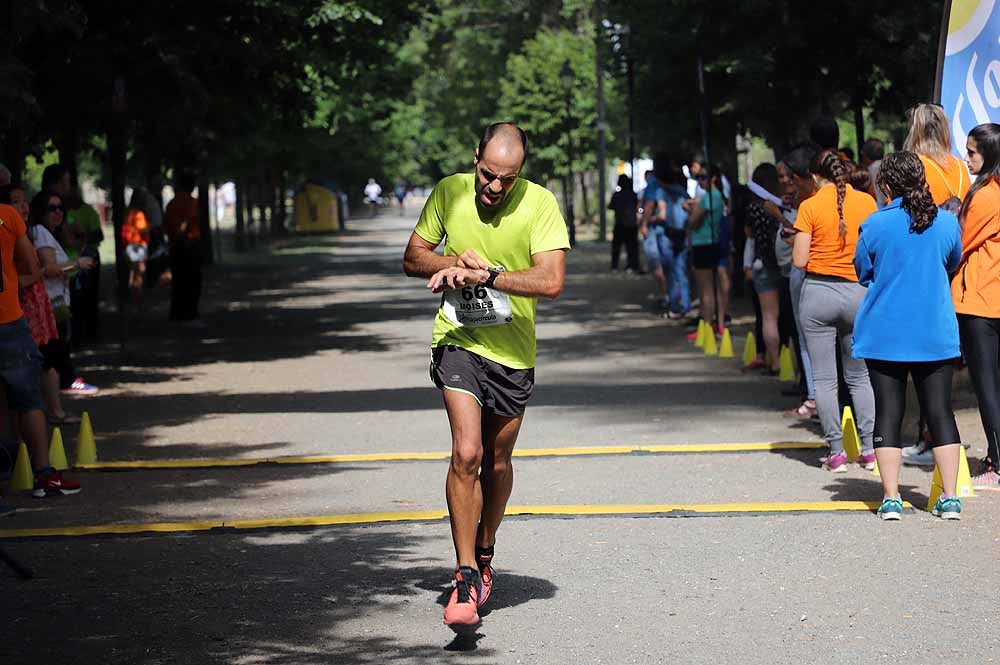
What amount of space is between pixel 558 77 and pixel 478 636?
154ft

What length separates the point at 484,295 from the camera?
6508 millimetres

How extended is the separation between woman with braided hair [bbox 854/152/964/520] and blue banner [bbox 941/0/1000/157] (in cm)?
217

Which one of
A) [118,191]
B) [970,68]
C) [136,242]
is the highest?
[970,68]

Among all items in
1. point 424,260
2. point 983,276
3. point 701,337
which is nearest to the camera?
point 424,260

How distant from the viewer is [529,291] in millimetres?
6480

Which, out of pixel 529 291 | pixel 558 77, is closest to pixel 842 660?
pixel 529 291

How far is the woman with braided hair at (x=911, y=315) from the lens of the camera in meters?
8.55

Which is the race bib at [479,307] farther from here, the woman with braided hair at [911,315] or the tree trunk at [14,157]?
the tree trunk at [14,157]

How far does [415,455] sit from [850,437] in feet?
8.66

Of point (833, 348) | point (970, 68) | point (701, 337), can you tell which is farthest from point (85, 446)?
point (701, 337)

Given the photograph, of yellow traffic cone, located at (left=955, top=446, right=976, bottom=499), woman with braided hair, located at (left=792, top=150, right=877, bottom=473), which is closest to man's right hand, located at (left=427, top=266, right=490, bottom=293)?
yellow traffic cone, located at (left=955, top=446, right=976, bottom=499)

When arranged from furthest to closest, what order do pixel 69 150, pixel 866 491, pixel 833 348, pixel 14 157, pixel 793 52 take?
1. pixel 69 150
2. pixel 793 52
3. pixel 14 157
4. pixel 833 348
5. pixel 866 491

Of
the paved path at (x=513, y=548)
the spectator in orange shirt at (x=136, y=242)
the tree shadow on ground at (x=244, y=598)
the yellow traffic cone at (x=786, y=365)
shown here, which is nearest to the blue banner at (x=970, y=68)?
the paved path at (x=513, y=548)

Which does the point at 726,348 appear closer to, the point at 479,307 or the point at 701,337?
the point at 701,337
